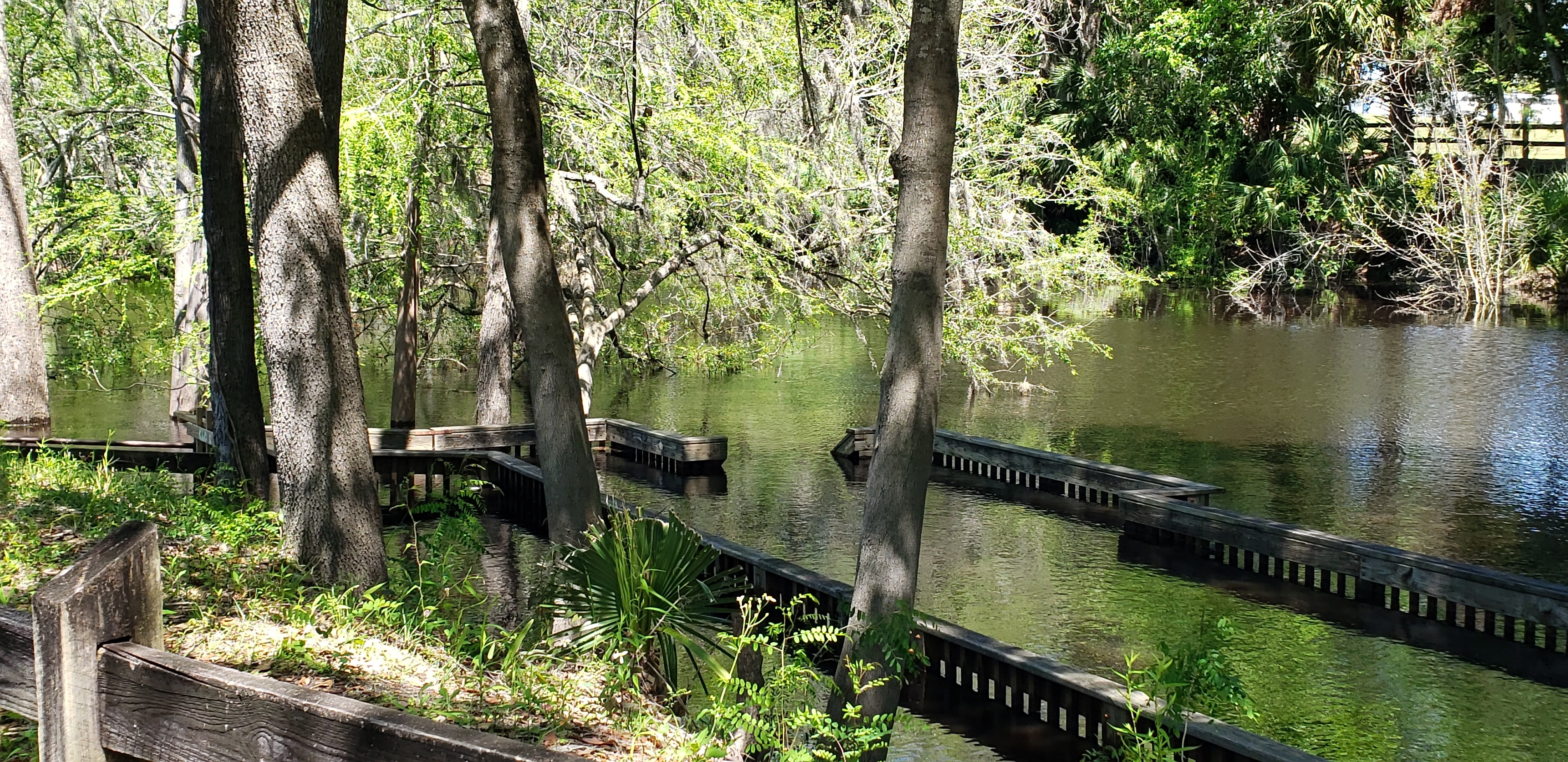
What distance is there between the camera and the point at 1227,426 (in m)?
16.6

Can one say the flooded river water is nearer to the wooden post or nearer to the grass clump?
the grass clump

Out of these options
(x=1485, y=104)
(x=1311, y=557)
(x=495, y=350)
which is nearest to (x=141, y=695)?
(x=1311, y=557)

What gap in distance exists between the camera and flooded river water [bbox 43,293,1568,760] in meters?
7.59

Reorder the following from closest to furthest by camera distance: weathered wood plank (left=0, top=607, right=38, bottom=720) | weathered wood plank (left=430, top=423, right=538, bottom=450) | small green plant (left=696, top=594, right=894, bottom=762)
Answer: weathered wood plank (left=0, top=607, right=38, bottom=720)
small green plant (left=696, top=594, right=894, bottom=762)
weathered wood plank (left=430, top=423, right=538, bottom=450)

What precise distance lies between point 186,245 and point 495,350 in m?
3.48

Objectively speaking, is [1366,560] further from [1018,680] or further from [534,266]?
[534,266]

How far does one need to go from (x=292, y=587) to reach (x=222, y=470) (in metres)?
3.04

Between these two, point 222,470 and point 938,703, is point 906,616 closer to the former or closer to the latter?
point 938,703

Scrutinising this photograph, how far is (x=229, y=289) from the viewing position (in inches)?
299

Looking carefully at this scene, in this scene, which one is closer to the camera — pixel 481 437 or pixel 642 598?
pixel 642 598

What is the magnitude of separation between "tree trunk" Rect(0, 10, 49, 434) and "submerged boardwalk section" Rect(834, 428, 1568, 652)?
35.4 ft

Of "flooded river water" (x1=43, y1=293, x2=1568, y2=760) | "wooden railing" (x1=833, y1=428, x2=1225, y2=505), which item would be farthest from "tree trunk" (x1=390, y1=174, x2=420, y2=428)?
"wooden railing" (x1=833, y1=428, x2=1225, y2=505)

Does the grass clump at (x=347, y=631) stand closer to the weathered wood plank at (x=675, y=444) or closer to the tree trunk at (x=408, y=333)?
the weathered wood plank at (x=675, y=444)

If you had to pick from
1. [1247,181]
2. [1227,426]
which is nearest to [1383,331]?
[1247,181]
